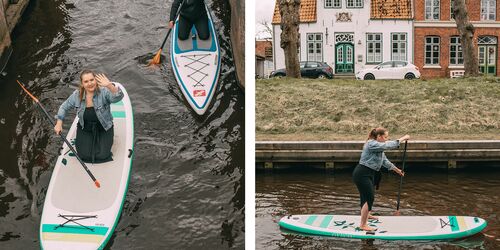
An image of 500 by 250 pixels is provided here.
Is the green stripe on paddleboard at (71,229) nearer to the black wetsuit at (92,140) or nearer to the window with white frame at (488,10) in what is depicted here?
the black wetsuit at (92,140)

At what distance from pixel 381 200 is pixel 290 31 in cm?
259

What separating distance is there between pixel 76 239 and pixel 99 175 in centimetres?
32

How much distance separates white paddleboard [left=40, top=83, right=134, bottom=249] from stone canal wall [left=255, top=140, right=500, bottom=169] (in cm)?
167

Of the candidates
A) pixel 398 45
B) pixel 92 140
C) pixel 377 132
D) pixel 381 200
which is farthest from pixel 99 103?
pixel 398 45

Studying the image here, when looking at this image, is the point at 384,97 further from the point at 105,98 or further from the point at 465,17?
the point at 105,98

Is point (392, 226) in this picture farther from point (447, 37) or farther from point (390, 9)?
point (447, 37)

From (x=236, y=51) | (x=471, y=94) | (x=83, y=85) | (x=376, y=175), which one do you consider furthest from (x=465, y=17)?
(x=83, y=85)

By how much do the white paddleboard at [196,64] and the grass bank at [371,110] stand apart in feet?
4.72

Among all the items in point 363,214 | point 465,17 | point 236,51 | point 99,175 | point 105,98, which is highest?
point 465,17

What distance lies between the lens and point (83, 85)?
244 centimetres

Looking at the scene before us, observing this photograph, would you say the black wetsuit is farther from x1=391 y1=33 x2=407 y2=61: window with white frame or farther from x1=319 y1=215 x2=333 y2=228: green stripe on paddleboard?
x1=391 y1=33 x2=407 y2=61: window with white frame

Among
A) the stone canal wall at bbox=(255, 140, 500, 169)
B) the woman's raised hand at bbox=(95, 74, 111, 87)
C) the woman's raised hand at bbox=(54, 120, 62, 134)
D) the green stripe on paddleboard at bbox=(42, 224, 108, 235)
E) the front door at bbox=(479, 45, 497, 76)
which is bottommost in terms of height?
the green stripe on paddleboard at bbox=(42, 224, 108, 235)

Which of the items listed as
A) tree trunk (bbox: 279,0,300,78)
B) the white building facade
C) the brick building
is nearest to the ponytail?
tree trunk (bbox: 279,0,300,78)

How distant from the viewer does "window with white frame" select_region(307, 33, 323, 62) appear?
11.6 meters
